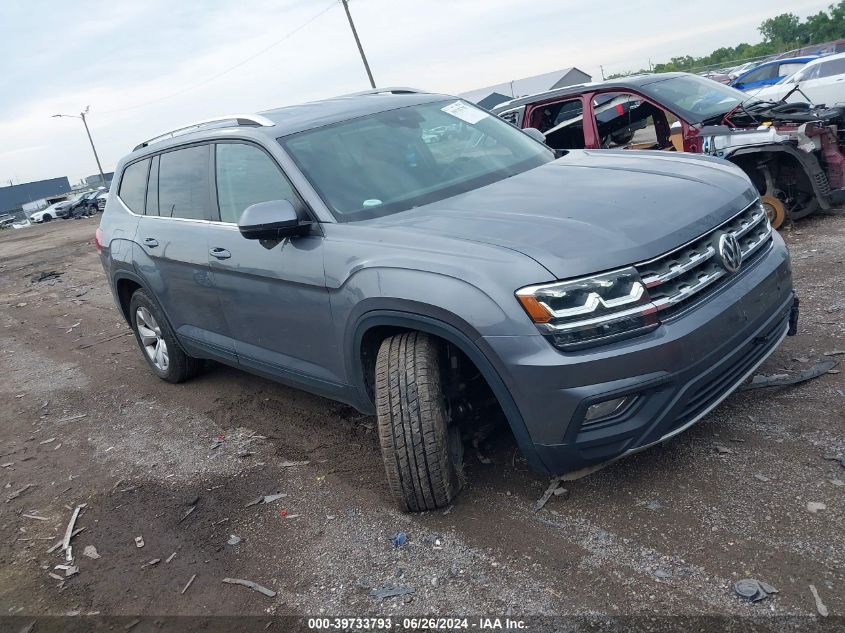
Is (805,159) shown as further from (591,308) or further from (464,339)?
(464,339)

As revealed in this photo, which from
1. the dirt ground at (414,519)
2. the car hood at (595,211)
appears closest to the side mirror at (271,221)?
the car hood at (595,211)

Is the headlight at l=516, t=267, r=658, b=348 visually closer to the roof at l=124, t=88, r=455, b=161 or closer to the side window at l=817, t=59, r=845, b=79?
the roof at l=124, t=88, r=455, b=161

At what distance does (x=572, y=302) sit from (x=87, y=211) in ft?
157

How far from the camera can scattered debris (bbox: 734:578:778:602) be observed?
2.51m

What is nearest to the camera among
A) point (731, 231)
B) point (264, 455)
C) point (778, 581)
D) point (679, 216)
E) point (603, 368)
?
point (778, 581)

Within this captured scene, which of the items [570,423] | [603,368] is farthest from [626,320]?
[570,423]

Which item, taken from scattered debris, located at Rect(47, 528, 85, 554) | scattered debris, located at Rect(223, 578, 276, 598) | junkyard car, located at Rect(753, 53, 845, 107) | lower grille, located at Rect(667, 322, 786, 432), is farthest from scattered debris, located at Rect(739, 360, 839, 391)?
junkyard car, located at Rect(753, 53, 845, 107)

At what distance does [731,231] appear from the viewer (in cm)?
332

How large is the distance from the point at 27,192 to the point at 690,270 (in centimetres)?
9067

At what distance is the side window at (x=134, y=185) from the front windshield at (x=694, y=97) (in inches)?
199

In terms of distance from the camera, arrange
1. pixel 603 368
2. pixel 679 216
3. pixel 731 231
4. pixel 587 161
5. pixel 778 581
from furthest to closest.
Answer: pixel 587 161 < pixel 731 231 < pixel 679 216 < pixel 603 368 < pixel 778 581

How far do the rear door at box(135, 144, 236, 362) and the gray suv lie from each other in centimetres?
2

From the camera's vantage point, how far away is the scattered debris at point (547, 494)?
3346mm

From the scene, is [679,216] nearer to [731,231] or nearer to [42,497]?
[731,231]
